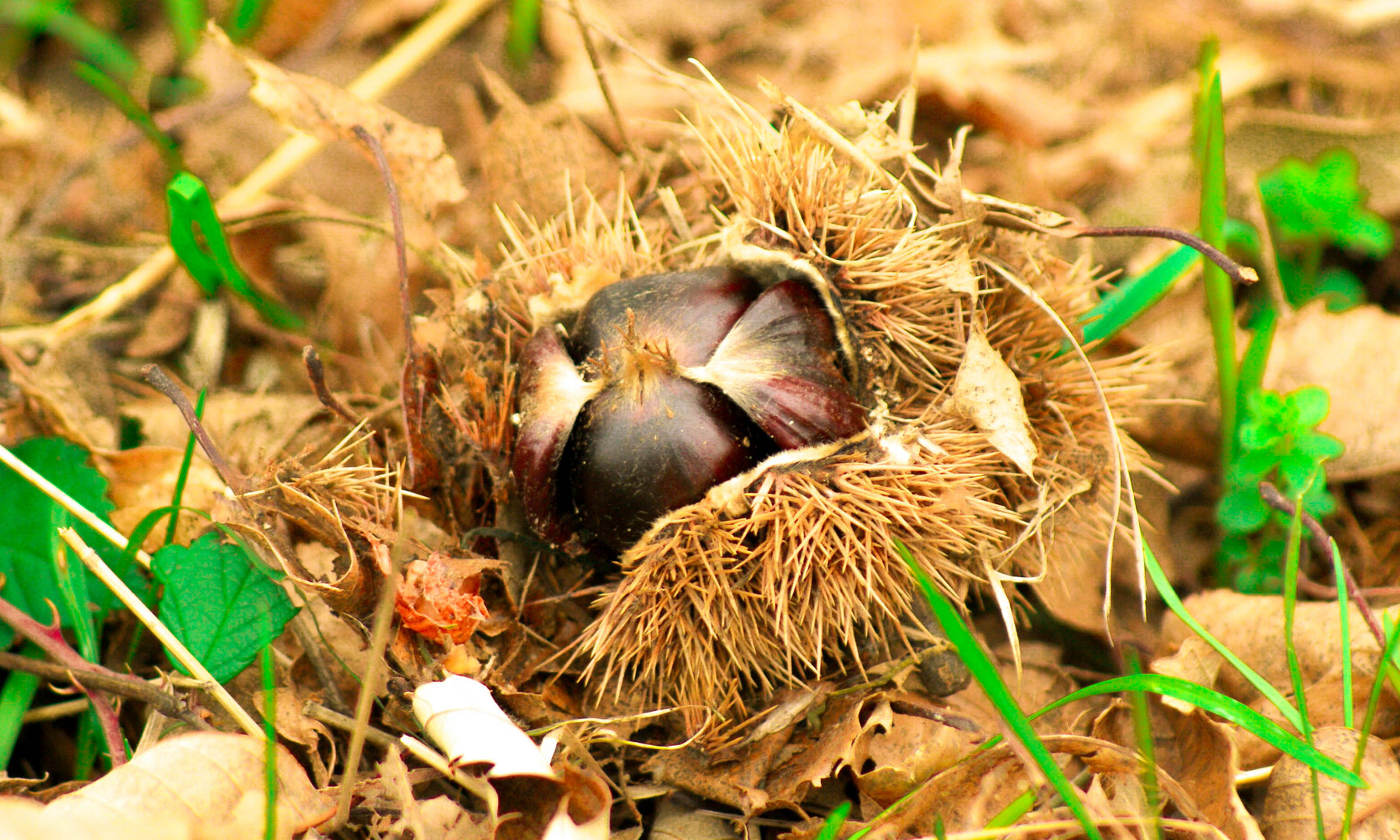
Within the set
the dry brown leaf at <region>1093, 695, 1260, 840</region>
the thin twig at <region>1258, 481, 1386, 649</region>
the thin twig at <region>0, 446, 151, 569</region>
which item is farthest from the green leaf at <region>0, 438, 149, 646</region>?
the thin twig at <region>1258, 481, 1386, 649</region>

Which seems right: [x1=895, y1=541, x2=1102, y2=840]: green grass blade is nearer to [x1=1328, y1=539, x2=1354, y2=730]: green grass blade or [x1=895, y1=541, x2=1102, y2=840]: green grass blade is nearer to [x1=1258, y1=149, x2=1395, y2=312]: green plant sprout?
[x1=1328, y1=539, x2=1354, y2=730]: green grass blade

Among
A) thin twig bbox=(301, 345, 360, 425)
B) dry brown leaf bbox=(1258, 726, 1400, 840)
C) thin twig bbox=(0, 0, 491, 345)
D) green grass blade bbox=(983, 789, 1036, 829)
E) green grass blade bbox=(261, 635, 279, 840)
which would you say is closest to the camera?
green grass blade bbox=(261, 635, 279, 840)

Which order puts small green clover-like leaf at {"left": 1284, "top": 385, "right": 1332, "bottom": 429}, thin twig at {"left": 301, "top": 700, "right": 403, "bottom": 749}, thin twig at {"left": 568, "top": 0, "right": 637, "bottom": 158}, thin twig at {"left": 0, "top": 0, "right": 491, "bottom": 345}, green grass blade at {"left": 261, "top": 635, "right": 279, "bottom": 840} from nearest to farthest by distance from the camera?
→ green grass blade at {"left": 261, "top": 635, "right": 279, "bottom": 840} < thin twig at {"left": 301, "top": 700, "right": 403, "bottom": 749} < small green clover-like leaf at {"left": 1284, "top": 385, "right": 1332, "bottom": 429} < thin twig at {"left": 568, "top": 0, "right": 637, "bottom": 158} < thin twig at {"left": 0, "top": 0, "right": 491, "bottom": 345}

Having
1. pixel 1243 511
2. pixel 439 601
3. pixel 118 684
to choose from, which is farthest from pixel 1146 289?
pixel 118 684

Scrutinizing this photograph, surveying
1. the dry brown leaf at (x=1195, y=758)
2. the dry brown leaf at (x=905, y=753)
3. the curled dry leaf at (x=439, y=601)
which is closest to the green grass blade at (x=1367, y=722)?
the dry brown leaf at (x=1195, y=758)

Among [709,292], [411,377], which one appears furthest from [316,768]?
[709,292]
